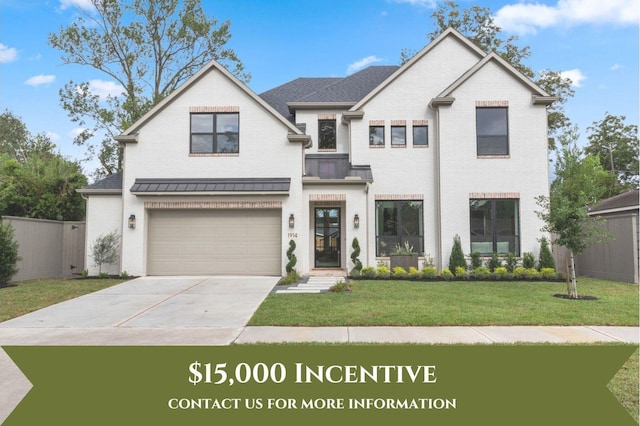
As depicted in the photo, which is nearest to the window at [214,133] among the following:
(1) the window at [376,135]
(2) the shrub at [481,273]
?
(1) the window at [376,135]

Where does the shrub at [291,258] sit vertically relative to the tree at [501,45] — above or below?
below

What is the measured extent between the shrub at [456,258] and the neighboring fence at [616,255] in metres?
3.12

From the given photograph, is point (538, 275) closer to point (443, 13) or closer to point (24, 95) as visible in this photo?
point (443, 13)

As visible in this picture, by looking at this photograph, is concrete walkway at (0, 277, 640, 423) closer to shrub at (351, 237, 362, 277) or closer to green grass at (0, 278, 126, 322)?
green grass at (0, 278, 126, 322)

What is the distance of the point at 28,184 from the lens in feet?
53.3

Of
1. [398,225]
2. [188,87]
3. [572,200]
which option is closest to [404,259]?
[398,225]

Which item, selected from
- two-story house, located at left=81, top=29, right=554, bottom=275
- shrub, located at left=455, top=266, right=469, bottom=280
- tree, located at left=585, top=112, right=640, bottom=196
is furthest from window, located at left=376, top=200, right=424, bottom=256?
tree, located at left=585, top=112, right=640, bottom=196

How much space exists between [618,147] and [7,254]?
46.1 m

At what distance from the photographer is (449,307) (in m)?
8.23

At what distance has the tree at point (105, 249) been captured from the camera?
1388 cm

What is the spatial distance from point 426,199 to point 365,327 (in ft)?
30.8

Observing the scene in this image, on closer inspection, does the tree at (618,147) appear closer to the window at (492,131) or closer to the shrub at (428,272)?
the window at (492,131)

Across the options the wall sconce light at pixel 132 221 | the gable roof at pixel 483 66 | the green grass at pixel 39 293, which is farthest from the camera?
the gable roof at pixel 483 66

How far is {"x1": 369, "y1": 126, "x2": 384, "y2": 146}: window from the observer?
51.0 feet
